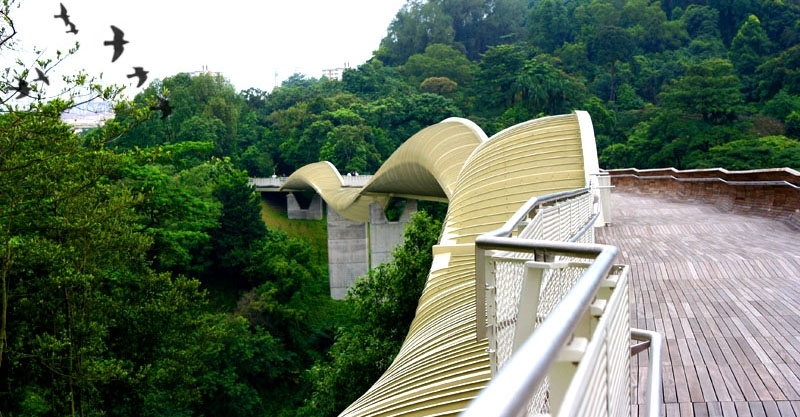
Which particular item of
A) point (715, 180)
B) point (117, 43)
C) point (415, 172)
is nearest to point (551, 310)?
point (117, 43)

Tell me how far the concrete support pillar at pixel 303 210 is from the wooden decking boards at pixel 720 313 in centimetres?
3727

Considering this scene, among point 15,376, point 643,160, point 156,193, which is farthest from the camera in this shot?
point 643,160

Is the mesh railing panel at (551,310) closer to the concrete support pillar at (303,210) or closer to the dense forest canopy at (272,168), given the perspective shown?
the dense forest canopy at (272,168)

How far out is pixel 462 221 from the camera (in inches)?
413

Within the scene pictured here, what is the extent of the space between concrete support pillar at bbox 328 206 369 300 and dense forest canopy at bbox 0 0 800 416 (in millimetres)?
1117

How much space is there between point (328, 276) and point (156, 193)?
18.5m

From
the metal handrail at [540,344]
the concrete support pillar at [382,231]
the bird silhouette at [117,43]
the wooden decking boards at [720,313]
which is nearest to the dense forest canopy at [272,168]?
the bird silhouette at [117,43]

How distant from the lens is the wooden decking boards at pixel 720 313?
12.2ft

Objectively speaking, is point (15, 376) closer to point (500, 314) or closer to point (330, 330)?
point (500, 314)

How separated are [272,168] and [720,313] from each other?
177 ft

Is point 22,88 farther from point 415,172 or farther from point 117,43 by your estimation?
point 415,172

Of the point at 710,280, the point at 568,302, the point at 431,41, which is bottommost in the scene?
the point at 710,280

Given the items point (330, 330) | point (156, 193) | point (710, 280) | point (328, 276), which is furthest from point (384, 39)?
point (710, 280)

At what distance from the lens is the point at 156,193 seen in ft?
68.4
